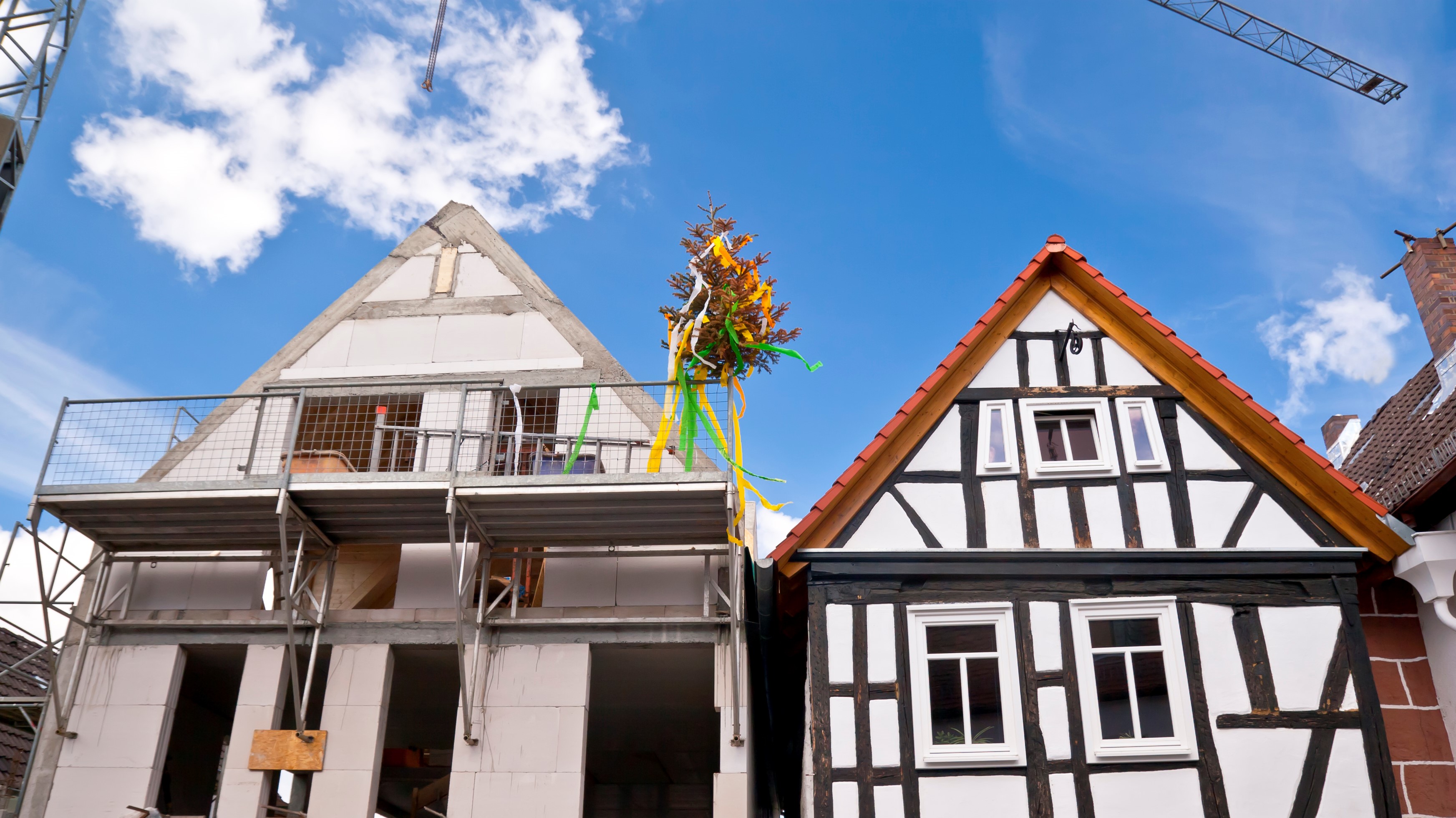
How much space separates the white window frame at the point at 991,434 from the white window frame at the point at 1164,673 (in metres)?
1.53

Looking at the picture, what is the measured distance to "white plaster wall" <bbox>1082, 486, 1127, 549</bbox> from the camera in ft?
37.1

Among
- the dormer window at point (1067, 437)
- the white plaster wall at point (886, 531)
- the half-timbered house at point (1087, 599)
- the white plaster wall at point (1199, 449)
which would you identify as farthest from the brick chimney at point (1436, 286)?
the white plaster wall at point (886, 531)

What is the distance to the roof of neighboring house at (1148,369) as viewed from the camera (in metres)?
11.1

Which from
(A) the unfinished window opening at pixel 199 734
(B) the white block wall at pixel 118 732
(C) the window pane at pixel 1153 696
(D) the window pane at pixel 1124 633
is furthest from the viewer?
(A) the unfinished window opening at pixel 199 734

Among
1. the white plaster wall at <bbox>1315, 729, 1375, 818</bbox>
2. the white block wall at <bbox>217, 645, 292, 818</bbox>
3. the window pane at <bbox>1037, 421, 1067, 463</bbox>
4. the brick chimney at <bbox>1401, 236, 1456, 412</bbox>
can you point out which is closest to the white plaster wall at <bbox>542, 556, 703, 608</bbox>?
the white block wall at <bbox>217, 645, 292, 818</bbox>

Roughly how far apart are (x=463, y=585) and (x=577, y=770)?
2.34m

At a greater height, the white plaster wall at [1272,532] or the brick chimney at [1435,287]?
the brick chimney at [1435,287]

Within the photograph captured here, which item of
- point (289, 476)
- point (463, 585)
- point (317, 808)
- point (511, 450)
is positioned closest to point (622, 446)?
point (511, 450)

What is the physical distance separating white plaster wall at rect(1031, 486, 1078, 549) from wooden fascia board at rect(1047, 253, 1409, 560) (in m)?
1.85

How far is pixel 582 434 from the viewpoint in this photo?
11.4 m

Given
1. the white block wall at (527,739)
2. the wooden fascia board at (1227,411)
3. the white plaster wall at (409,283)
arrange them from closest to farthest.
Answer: the wooden fascia board at (1227,411) → the white block wall at (527,739) → the white plaster wall at (409,283)

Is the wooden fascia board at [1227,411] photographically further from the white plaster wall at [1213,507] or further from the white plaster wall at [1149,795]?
the white plaster wall at [1149,795]

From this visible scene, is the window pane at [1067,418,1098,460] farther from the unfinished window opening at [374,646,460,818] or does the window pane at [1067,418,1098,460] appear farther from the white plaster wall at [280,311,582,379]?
the unfinished window opening at [374,646,460,818]

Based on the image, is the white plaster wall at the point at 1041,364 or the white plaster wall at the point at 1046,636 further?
the white plaster wall at the point at 1041,364
